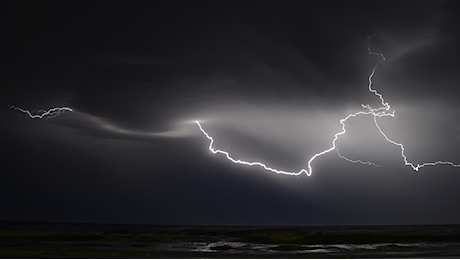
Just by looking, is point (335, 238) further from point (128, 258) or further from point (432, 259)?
point (128, 258)

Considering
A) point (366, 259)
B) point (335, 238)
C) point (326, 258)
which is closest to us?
point (366, 259)

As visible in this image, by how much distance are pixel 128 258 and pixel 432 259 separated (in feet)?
36.9

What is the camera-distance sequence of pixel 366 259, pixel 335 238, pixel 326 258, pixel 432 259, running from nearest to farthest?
1. pixel 432 259
2. pixel 366 259
3. pixel 326 258
4. pixel 335 238

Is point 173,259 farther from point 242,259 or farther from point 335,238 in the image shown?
point 335,238

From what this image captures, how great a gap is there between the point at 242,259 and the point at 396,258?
237 inches

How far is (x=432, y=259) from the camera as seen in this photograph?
13.6 m

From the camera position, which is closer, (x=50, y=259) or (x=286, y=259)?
(x=50, y=259)

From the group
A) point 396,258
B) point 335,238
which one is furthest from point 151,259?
point 335,238

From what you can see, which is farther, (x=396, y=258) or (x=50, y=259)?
(x=396, y=258)

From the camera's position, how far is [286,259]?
15469mm

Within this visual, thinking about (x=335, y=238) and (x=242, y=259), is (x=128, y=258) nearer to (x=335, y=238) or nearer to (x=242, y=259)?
(x=242, y=259)

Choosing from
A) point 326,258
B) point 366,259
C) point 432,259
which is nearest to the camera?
point 432,259

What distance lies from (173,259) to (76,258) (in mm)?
3695

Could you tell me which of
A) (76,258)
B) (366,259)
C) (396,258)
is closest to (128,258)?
(76,258)
